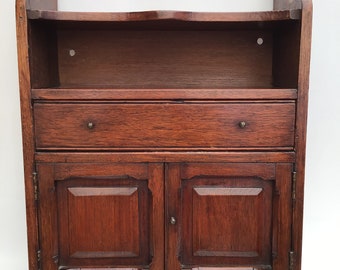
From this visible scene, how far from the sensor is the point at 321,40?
5.11 ft

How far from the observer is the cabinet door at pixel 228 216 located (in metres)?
1.22

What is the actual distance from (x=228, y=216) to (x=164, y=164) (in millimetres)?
262

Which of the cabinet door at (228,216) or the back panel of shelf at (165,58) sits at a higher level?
the back panel of shelf at (165,58)

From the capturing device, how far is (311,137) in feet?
5.29

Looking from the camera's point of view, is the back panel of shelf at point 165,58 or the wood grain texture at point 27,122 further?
the back panel of shelf at point 165,58

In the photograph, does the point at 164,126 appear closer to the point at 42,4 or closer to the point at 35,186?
the point at 35,186

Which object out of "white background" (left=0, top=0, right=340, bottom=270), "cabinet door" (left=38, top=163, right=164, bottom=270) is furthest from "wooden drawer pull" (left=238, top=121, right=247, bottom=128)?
"white background" (left=0, top=0, right=340, bottom=270)

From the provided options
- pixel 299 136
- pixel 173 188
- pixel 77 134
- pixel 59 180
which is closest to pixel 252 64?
pixel 299 136

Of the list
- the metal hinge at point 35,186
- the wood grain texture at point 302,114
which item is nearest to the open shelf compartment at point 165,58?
the wood grain texture at point 302,114

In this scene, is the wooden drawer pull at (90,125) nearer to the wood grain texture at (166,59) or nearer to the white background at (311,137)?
the wood grain texture at (166,59)

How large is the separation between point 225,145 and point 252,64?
424 mm

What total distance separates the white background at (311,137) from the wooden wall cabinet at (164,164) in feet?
0.95

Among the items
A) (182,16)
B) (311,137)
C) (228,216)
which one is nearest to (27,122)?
(182,16)

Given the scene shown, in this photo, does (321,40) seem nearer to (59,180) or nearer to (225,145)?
(225,145)
